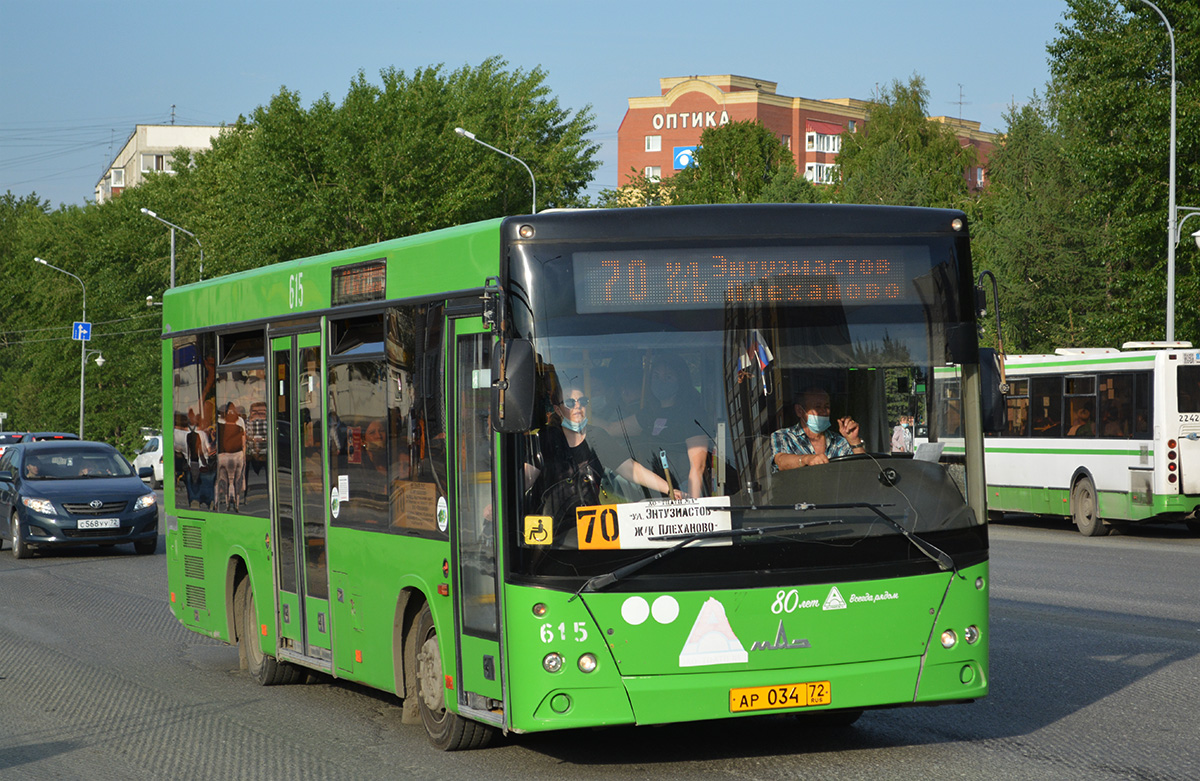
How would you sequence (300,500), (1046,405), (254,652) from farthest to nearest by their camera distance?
1. (1046,405)
2. (254,652)
3. (300,500)

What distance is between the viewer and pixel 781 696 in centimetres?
705

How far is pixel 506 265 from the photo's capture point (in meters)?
7.12

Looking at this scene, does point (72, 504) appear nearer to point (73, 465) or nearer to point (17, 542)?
point (17, 542)

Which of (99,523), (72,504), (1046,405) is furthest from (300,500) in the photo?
(1046,405)

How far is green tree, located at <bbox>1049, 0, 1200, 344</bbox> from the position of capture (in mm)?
36781

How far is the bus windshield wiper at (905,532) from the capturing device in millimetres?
7082

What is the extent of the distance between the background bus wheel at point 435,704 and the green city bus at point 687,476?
0.02 m

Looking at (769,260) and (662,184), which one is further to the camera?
(662,184)

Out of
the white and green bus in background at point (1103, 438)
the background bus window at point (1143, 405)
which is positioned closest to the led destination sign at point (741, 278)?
the white and green bus in background at point (1103, 438)

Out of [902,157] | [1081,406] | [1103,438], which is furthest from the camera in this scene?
[902,157]

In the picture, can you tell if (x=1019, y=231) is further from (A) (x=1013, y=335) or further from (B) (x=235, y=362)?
(B) (x=235, y=362)

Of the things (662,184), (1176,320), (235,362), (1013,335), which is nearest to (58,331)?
(662,184)

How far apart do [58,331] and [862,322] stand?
279ft

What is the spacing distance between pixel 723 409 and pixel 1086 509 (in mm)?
19458
